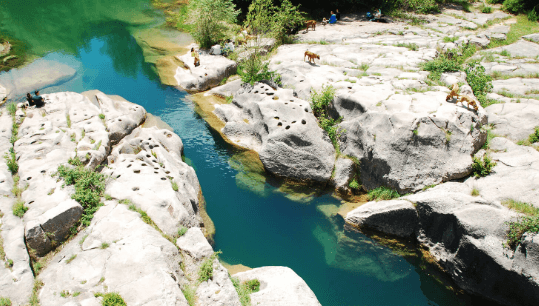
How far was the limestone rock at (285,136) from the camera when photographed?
61.9 feet

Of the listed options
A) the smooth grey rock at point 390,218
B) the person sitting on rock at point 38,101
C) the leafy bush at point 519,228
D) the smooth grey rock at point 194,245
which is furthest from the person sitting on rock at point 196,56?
the leafy bush at point 519,228

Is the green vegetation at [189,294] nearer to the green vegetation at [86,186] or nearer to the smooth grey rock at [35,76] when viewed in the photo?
the green vegetation at [86,186]

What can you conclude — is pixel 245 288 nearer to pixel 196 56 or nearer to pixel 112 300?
→ pixel 112 300

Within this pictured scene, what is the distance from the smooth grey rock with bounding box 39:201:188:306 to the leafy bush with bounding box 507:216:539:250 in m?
12.3

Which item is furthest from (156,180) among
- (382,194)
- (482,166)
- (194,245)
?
(482,166)

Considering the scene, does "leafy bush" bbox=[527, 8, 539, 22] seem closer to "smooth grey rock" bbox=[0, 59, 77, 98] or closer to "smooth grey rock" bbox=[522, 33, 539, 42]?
"smooth grey rock" bbox=[522, 33, 539, 42]

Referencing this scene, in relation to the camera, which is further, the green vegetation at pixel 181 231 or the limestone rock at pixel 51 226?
the green vegetation at pixel 181 231

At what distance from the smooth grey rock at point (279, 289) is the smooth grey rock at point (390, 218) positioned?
217 inches

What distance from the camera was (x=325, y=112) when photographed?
20938 millimetres

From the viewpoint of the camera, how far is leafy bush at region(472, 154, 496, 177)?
A: 50.8 feet

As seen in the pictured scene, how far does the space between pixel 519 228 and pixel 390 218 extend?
504 cm

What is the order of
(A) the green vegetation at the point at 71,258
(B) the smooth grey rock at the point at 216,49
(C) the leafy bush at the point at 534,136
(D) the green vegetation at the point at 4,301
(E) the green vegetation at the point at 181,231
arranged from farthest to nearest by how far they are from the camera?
(B) the smooth grey rock at the point at 216,49, (C) the leafy bush at the point at 534,136, (E) the green vegetation at the point at 181,231, (A) the green vegetation at the point at 71,258, (D) the green vegetation at the point at 4,301

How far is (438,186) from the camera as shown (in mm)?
16172

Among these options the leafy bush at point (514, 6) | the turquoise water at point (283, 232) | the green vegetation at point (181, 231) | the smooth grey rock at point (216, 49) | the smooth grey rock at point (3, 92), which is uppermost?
the leafy bush at point (514, 6)
